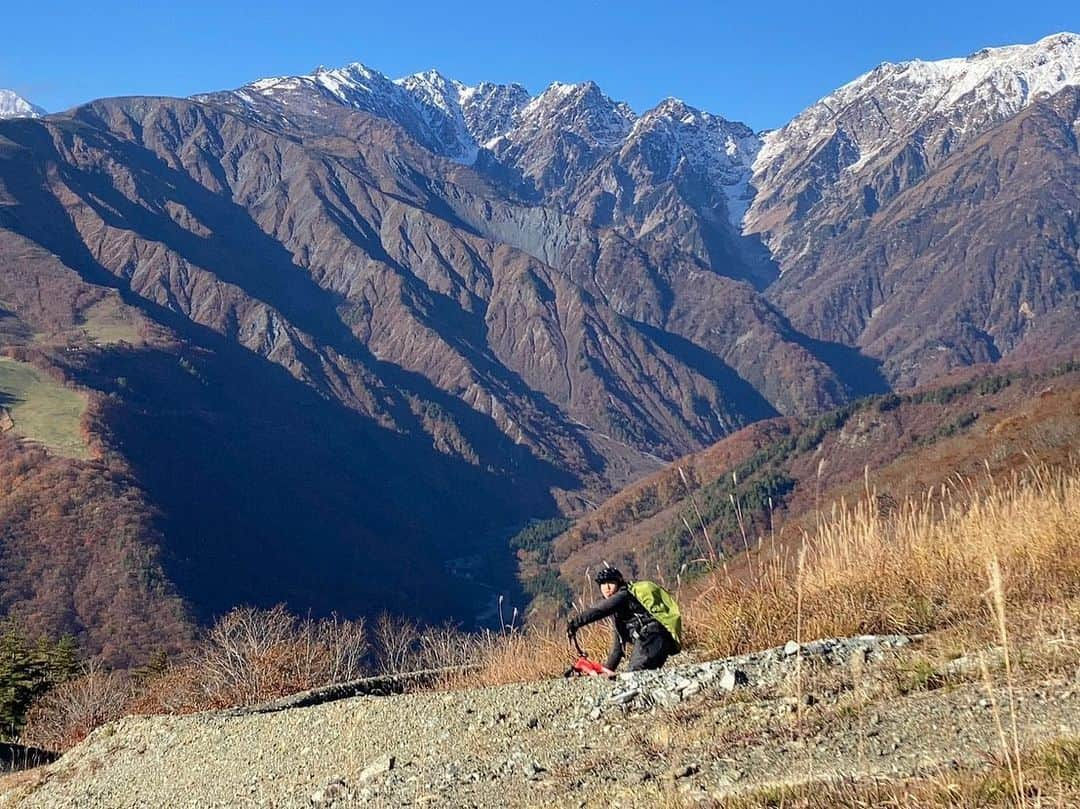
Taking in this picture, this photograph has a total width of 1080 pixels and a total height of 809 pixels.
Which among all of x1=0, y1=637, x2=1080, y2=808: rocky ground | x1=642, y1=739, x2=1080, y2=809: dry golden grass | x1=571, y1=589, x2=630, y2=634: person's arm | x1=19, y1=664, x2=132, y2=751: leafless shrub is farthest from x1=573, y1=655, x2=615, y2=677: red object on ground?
x1=19, y1=664, x2=132, y2=751: leafless shrub

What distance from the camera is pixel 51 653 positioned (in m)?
36.0

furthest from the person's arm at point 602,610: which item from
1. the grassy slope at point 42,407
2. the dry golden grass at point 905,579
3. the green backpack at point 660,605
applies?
the grassy slope at point 42,407

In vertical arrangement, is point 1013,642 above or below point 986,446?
below

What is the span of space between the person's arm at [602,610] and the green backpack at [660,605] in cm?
12

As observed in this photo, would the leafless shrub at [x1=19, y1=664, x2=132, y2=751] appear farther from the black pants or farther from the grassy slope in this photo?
the grassy slope

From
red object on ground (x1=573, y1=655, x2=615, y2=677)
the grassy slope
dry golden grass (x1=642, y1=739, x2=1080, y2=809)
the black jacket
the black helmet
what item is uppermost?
the grassy slope

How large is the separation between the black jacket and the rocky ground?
48 centimetres

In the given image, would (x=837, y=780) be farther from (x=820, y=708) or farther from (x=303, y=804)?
(x=303, y=804)

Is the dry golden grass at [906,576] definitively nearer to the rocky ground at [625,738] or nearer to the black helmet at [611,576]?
the rocky ground at [625,738]

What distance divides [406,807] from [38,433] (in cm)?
15747

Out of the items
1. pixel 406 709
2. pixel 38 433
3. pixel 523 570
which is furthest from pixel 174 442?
pixel 406 709

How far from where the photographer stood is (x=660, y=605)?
7.91 metres

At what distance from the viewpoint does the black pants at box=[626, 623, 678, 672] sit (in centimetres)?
765

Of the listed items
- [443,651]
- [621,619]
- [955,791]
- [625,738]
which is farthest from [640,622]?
[443,651]
